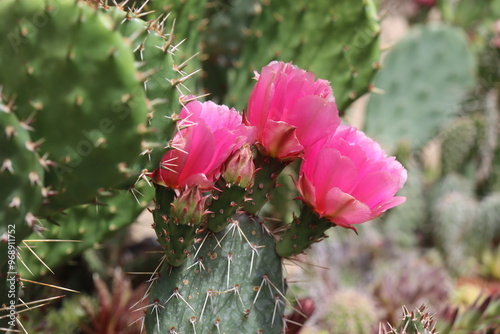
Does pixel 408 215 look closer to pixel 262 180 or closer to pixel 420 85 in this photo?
pixel 420 85

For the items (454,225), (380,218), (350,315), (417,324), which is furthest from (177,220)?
(454,225)

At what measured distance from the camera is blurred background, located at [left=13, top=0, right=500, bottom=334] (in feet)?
5.43

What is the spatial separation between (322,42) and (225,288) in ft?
2.99

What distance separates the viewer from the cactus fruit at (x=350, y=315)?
2.01 meters

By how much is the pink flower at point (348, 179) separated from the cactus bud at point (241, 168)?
9 cm

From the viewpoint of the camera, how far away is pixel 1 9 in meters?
0.88

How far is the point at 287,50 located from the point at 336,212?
0.88m

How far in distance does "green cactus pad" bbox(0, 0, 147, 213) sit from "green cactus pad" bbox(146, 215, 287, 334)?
22 cm

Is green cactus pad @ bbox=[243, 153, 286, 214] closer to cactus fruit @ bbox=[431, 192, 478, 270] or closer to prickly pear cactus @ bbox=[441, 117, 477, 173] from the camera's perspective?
cactus fruit @ bbox=[431, 192, 478, 270]

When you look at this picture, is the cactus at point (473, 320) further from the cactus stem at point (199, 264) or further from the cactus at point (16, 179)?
the cactus at point (16, 179)

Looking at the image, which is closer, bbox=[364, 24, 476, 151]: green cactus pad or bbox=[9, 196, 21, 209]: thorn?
bbox=[9, 196, 21, 209]: thorn

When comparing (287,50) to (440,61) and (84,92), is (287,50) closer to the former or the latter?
(84,92)

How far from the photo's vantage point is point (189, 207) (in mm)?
927

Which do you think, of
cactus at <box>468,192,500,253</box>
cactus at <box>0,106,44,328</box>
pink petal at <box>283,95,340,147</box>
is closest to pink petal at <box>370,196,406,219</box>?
pink petal at <box>283,95,340,147</box>
